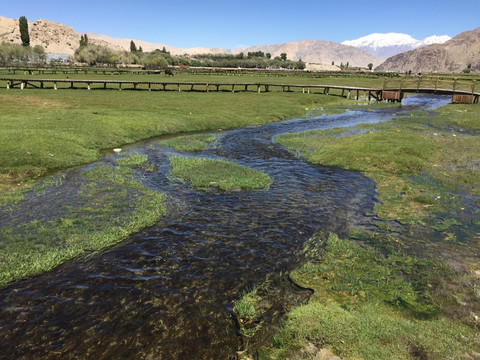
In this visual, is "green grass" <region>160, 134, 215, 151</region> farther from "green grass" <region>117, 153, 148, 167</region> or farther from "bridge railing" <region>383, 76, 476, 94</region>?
"bridge railing" <region>383, 76, 476, 94</region>

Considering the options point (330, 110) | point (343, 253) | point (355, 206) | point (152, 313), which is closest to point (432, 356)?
point (343, 253)

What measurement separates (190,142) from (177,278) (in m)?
17.9

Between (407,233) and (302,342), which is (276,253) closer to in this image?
(302,342)

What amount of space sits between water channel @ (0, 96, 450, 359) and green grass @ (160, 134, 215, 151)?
26.2ft

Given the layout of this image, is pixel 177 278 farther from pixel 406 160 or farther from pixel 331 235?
pixel 406 160

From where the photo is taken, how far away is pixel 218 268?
30.5 feet

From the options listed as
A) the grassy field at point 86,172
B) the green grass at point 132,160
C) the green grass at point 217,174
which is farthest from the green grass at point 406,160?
the green grass at point 132,160

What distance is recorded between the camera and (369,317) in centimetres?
718

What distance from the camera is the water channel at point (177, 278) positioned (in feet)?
21.8

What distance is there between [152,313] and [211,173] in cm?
1077

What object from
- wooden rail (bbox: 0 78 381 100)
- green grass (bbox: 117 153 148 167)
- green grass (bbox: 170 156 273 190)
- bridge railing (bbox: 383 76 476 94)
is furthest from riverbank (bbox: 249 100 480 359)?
bridge railing (bbox: 383 76 476 94)

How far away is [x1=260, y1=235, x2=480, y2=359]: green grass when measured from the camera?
6.26 m

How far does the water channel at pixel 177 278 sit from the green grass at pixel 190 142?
797cm

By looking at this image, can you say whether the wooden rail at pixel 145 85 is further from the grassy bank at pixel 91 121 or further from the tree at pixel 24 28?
the tree at pixel 24 28
